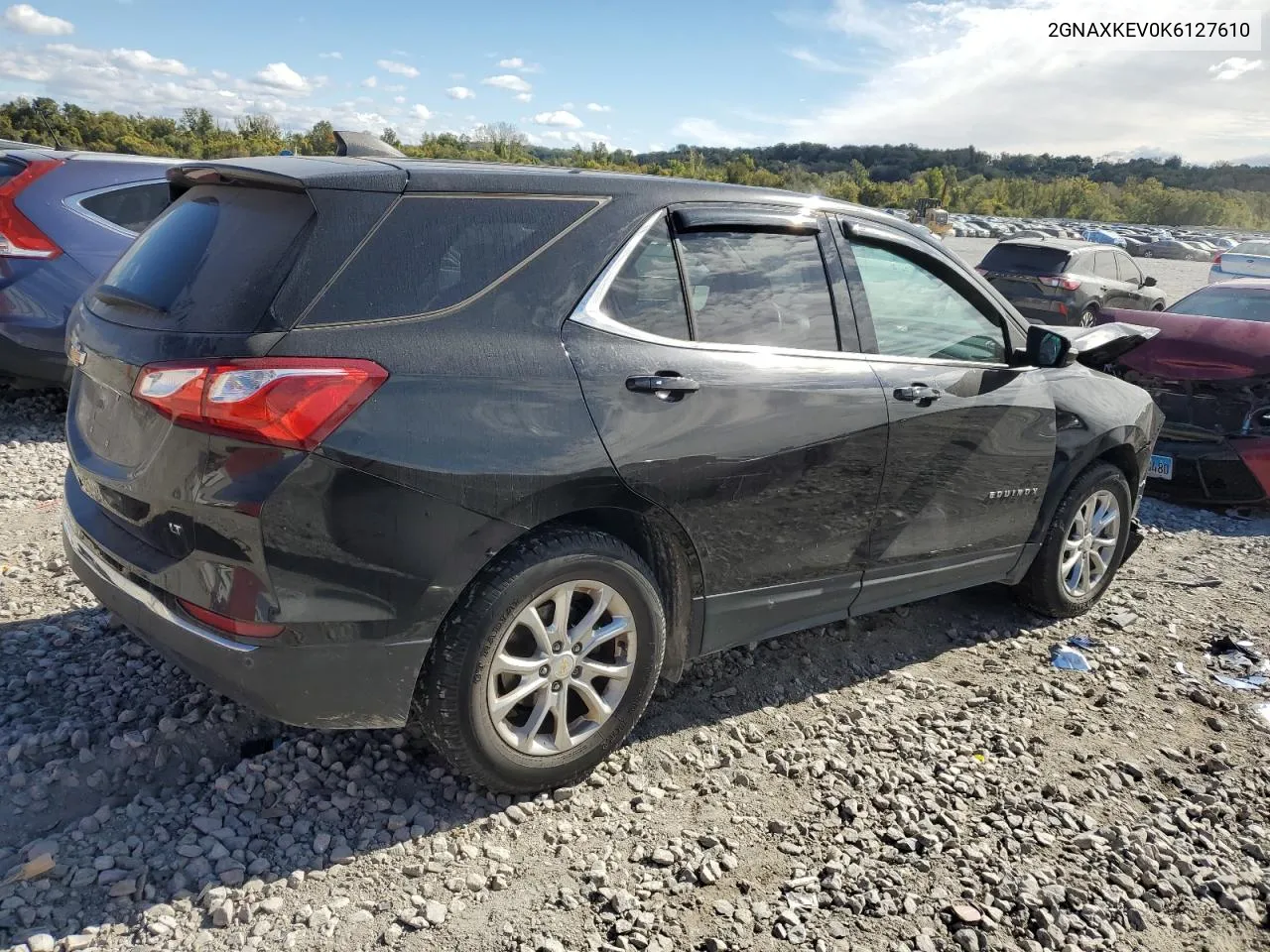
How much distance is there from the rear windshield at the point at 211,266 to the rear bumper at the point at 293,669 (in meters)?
0.75

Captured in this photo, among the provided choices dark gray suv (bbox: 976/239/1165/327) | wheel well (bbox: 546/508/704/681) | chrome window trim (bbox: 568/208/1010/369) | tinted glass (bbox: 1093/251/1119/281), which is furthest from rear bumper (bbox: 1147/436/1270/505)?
tinted glass (bbox: 1093/251/1119/281)

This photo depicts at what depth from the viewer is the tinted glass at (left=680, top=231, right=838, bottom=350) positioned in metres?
3.08

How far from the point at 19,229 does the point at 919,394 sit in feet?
18.5

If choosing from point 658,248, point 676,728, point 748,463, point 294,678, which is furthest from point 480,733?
point 658,248

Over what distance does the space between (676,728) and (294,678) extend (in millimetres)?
1459

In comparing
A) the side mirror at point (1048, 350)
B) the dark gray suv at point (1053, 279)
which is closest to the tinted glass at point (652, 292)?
the side mirror at point (1048, 350)

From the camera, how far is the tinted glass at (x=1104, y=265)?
15984 millimetres

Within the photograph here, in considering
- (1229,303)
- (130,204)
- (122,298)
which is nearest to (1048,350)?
(122,298)

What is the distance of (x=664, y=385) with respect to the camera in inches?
112

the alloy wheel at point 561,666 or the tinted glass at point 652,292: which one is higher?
the tinted glass at point 652,292

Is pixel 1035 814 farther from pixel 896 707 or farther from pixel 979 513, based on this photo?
pixel 979 513

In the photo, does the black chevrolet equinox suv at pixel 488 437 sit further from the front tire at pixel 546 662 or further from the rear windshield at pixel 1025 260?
the rear windshield at pixel 1025 260

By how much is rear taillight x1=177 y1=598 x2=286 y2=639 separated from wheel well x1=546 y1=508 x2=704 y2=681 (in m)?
0.83

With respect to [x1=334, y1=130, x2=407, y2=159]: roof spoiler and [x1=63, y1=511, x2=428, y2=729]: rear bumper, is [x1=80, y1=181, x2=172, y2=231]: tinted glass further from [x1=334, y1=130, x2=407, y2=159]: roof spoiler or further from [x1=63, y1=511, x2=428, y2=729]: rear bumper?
[x1=63, y1=511, x2=428, y2=729]: rear bumper
